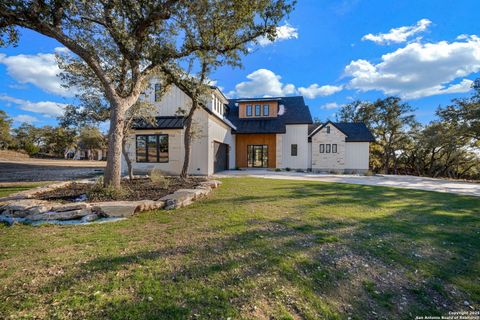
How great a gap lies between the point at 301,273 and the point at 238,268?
893 millimetres

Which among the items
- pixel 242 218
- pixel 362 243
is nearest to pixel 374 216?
pixel 362 243

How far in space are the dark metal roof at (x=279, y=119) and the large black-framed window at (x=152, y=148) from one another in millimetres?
7925

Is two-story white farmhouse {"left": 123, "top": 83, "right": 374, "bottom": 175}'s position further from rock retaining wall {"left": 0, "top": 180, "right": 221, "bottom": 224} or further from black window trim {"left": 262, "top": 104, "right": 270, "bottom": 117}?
rock retaining wall {"left": 0, "top": 180, "right": 221, "bottom": 224}

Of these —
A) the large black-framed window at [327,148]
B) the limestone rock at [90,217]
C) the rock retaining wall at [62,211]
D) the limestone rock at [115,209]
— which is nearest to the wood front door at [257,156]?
the large black-framed window at [327,148]

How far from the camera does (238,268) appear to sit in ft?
10.8

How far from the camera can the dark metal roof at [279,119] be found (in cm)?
2270

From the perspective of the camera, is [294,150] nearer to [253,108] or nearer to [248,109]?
[253,108]

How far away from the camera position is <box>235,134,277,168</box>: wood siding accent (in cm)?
2369

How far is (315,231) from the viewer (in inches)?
195

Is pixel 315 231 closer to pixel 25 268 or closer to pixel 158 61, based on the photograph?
pixel 25 268

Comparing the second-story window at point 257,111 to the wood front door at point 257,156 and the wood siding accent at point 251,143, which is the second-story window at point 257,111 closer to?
the wood siding accent at point 251,143

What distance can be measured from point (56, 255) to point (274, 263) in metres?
3.35

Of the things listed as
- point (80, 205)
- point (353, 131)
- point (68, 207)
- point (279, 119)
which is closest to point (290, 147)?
point (279, 119)

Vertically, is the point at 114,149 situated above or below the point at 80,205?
above
